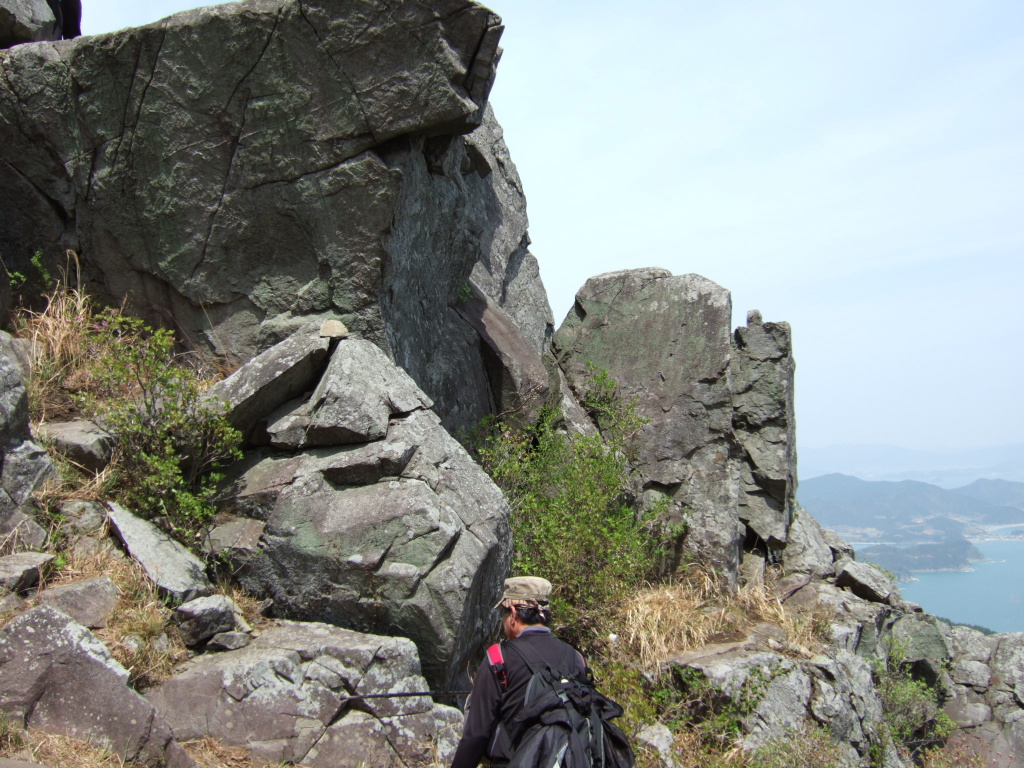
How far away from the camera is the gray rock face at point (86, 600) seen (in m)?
5.18

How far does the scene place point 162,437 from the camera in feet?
21.5

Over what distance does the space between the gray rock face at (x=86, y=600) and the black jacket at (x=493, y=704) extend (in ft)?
9.76

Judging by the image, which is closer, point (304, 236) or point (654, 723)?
point (654, 723)

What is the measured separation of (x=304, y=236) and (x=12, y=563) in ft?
13.8

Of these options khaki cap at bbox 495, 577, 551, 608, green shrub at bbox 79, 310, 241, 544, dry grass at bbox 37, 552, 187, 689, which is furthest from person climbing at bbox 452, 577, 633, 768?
green shrub at bbox 79, 310, 241, 544

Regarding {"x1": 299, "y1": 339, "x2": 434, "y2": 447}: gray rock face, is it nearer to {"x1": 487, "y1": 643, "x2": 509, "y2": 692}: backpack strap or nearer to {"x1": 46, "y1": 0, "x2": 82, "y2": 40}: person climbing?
→ {"x1": 487, "y1": 643, "x2": 509, "y2": 692}: backpack strap

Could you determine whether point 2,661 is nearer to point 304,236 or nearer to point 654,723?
point 304,236

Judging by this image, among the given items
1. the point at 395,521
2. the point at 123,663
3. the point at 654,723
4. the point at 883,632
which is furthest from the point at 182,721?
the point at 883,632

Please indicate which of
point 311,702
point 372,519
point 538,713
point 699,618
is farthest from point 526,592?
point 699,618

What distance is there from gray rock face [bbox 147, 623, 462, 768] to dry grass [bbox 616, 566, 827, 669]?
3.21 m

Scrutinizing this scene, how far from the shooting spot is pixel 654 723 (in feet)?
24.5

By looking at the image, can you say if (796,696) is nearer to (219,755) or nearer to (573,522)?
(573,522)

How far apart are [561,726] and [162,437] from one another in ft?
15.1

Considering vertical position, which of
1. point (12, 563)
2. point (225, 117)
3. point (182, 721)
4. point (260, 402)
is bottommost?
point (182, 721)
